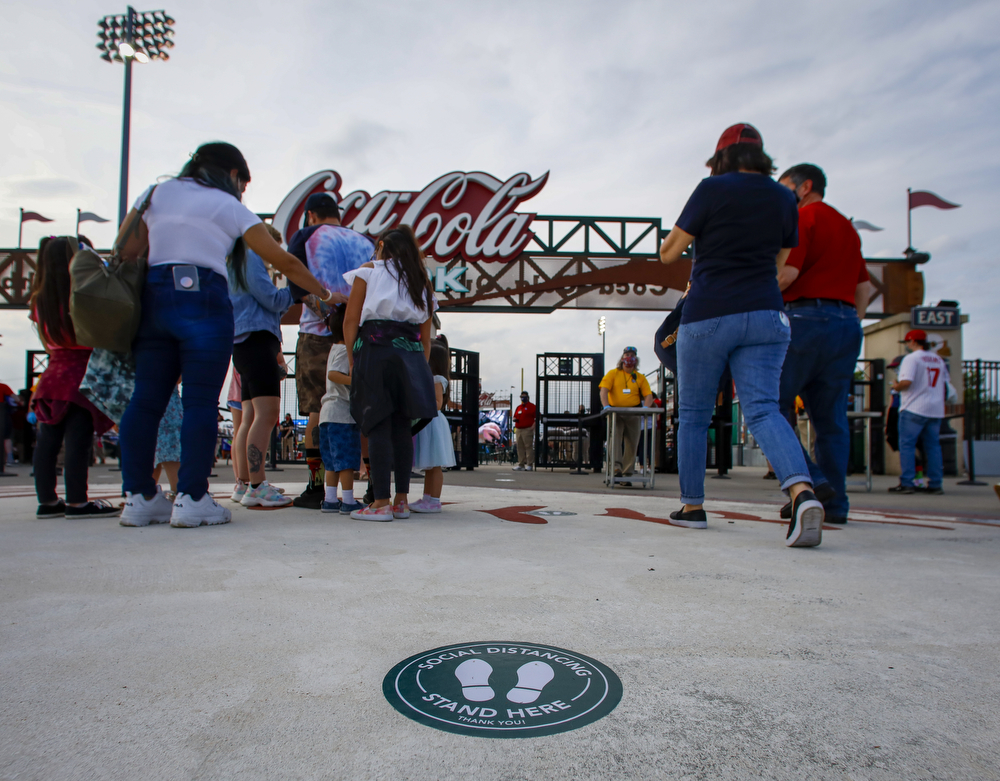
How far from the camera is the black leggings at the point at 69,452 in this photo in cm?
316

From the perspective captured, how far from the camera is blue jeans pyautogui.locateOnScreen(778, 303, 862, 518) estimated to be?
3.23 m

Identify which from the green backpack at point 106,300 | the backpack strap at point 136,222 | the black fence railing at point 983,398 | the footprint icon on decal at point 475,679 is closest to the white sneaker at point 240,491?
the green backpack at point 106,300

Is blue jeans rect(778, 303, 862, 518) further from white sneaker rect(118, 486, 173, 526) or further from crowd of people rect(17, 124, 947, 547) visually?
white sneaker rect(118, 486, 173, 526)

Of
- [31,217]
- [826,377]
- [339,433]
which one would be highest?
[31,217]

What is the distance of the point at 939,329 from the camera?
1255cm

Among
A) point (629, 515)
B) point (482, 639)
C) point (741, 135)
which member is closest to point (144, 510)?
point (482, 639)

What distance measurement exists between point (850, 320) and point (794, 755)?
2957 mm

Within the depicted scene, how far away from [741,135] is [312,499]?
2985 millimetres

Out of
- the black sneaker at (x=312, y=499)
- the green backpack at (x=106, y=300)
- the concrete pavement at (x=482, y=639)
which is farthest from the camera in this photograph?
the black sneaker at (x=312, y=499)

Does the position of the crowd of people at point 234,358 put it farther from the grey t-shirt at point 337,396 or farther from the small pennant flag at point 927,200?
the small pennant flag at point 927,200

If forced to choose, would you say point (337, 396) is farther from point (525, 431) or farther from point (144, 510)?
point (525, 431)

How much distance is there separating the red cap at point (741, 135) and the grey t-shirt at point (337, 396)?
2176mm

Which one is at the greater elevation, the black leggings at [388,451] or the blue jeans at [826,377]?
the blue jeans at [826,377]

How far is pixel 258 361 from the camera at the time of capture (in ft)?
11.7
